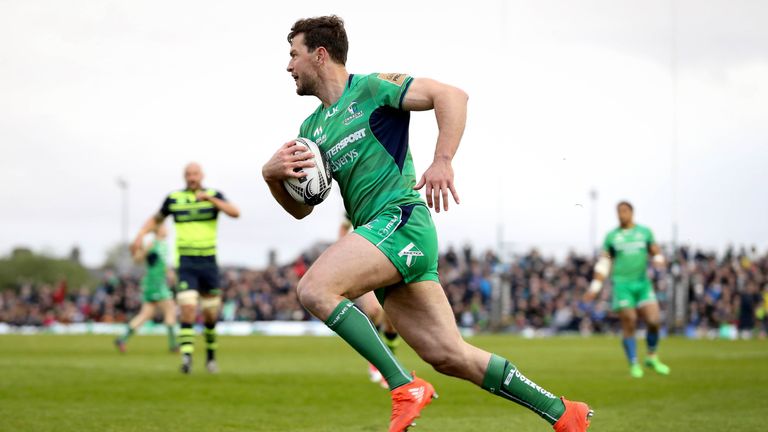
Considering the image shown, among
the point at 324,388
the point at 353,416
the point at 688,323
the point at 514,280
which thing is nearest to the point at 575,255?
the point at 514,280

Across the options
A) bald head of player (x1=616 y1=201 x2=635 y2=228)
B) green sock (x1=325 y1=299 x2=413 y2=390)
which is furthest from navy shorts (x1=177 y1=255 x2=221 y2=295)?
green sock (x1=325 y1=299 x2=413 y2=390)

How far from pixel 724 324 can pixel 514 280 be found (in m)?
9.34

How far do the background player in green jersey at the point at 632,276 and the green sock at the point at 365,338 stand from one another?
38.2 ft

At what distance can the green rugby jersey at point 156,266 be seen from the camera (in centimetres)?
2256

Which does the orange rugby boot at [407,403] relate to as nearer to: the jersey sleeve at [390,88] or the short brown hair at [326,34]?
the jersey sleeve at [390,88]

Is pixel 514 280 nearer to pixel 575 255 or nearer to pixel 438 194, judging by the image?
pixel 575 255

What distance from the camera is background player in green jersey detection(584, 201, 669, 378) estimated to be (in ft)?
56.0

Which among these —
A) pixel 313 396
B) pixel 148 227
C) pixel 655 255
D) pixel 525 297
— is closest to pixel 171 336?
pixel 148 227

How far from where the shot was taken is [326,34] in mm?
6348

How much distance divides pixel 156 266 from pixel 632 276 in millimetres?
11027

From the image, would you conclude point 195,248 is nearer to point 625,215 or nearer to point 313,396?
point 313,396

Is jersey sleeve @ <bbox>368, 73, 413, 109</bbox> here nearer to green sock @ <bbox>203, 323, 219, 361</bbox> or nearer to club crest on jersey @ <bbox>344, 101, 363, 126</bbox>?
club crest on jersey @ <bbox>344, 101, 363, 126</bbox>

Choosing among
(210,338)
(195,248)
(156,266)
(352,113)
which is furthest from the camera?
(156,266)

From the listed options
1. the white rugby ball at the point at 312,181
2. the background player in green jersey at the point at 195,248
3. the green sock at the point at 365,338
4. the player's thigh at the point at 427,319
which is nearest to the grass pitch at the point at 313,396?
the background player in green jersey at the point at 195,248
